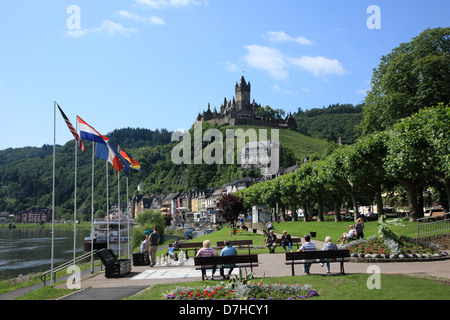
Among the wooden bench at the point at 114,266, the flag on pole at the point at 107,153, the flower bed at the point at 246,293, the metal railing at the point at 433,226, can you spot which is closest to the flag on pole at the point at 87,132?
the flag on pole at the point at 107,153

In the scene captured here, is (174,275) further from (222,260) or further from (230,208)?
(230,208)

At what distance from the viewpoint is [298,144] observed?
190m

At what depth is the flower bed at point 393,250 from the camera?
727 inches

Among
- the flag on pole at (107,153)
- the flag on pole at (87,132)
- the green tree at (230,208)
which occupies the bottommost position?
the green tree at (230,208)

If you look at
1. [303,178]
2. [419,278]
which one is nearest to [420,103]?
[303,178]

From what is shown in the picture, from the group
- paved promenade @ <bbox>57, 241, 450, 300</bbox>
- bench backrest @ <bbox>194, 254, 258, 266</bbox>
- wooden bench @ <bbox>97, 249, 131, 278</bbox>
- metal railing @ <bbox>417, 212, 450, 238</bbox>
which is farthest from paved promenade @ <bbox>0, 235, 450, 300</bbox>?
metal railing @ <bbox>417, 212, 450, 238</bbox>

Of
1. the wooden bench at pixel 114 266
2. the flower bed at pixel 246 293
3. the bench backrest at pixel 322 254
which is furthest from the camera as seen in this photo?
the wooden bench at pixel 114 266

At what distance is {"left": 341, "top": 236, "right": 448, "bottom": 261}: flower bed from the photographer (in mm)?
18469

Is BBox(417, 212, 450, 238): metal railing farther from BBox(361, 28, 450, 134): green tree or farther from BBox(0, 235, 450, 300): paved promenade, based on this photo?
BBox(361, 28, 450, 134): green tree

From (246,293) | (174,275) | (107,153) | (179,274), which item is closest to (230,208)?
(107,153)

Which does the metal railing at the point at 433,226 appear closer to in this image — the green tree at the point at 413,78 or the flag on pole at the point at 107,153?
the flag on pole at the point at 107,153

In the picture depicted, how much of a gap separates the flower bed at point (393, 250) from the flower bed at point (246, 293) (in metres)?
8.47

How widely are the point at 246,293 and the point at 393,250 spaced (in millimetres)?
10959
